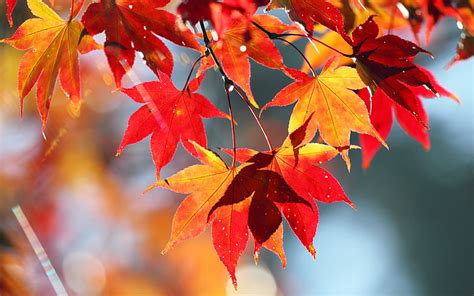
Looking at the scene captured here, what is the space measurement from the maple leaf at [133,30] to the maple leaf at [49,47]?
9cm

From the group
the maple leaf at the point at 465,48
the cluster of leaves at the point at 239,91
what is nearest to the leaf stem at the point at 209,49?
the cluster of leaves at the point at 239,91

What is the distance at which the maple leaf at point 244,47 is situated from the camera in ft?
2.10

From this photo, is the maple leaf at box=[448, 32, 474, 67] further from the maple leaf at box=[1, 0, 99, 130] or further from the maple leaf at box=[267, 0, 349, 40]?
the maple leaf at box=[1, 0, 99, 130]

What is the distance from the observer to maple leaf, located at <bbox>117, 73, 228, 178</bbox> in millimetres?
742

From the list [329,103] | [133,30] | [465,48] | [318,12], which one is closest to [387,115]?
[465,48]

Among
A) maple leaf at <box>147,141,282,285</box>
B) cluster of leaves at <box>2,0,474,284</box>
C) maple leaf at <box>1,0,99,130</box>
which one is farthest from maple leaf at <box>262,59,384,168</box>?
maple leaf at <box>1,0,99,130</box>

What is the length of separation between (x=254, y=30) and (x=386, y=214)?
6.23 metres

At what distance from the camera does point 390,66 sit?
652 mm

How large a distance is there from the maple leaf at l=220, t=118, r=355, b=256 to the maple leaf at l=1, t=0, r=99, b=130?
9.3 inches

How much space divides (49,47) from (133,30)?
0.49 ft

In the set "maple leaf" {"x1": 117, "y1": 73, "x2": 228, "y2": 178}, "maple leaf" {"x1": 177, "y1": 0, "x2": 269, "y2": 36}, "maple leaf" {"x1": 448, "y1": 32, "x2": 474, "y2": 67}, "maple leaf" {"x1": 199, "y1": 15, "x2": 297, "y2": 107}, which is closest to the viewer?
"maple leaf" {"x1": 177, "y1": 0, "x2": 269, "y2": 36}

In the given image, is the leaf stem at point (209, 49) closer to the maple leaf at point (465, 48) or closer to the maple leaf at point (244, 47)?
the maple leaf at point (244, 47)

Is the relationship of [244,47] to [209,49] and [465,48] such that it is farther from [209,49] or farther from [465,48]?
[465,48]

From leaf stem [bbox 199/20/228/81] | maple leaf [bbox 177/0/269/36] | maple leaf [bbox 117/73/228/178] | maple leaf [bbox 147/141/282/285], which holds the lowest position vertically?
maple leaf [bbox 147/141/282/285]
